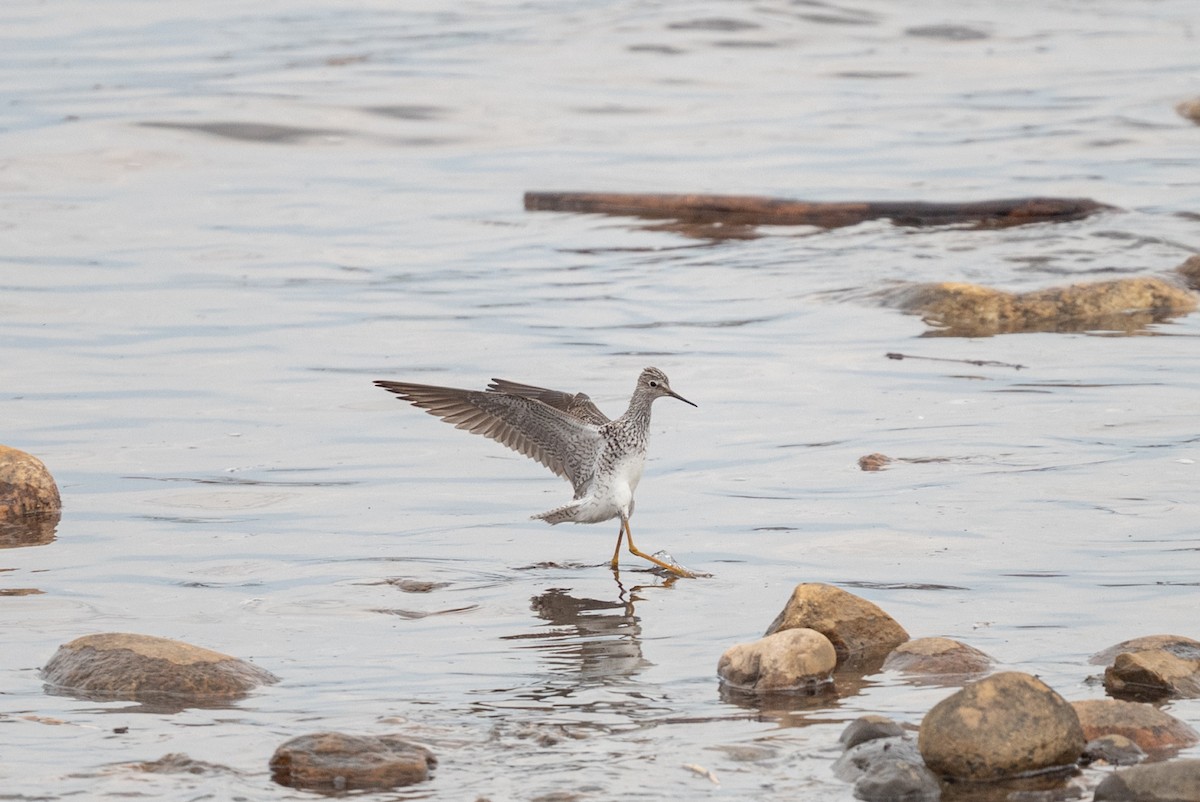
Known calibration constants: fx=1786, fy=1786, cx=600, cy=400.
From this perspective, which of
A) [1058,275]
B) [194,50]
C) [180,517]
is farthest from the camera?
[194,50]

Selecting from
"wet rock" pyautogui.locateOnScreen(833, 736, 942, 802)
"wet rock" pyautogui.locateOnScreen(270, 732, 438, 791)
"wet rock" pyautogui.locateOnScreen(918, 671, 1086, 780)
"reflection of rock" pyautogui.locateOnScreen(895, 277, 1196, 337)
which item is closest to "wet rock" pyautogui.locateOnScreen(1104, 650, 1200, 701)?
"wet rock" pyautogui.locateOnScreen(918, 671, 1086, 780)

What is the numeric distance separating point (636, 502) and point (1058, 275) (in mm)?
6689

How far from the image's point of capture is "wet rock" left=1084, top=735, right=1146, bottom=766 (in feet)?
18.1

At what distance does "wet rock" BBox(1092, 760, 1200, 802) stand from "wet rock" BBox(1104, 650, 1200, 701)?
1.01 m

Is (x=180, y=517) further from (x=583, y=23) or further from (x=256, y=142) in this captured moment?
(x=583, y=23)

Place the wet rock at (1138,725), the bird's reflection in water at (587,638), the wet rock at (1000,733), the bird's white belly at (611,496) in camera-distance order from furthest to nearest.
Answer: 1. the bird's white belly at (611,496)
2. the bird's reflection in water at (587,638)
3. the wet rock at (1138,725)
4. the wet rock at (1000,733)

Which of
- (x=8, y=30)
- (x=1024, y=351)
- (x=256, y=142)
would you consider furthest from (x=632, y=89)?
(x=1024, y=351)

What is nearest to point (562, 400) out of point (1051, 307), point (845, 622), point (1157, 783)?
point (845, 622)

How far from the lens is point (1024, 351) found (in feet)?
40.3

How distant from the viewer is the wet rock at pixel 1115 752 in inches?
218

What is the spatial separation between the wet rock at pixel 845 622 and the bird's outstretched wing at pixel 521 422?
2.09 metres

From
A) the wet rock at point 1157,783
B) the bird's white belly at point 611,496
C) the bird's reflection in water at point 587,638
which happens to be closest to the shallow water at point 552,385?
the bird's reflection in water at point 587,638

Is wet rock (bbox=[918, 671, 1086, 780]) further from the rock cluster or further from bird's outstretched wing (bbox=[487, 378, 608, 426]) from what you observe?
bird's outstretched wing (bbox=[487, 378, 608, 426])

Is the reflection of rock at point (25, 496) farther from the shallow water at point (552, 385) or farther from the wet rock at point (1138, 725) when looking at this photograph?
the wet rock at point (1138, 725)
